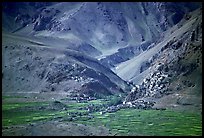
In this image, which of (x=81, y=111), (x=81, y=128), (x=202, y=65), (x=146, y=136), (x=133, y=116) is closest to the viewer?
(x=146, y=136)

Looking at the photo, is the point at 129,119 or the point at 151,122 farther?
the point at 129,119

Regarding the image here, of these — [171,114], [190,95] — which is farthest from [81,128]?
[190,95]

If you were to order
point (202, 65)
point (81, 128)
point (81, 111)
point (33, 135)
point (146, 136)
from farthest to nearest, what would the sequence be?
1. point (202, 65)
2. point (81, 111)
3. point (81, 128)
4. point (146, 136)
5. point (33, 135)

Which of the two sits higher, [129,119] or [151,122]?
[129,119]

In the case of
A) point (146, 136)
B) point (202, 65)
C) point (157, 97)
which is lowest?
point (146, 136)

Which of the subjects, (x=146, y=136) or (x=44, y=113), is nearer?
(x=146, y=136)

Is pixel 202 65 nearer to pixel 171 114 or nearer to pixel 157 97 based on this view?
pixel 157 97

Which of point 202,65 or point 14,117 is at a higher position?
point 202,65

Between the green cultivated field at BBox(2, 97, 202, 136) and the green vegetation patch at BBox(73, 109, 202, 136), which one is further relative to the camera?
the green cultivated field at BBox(2, 97, 202, 136)

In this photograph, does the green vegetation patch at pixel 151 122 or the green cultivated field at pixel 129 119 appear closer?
the green vegetation patch at pixel 151 122
